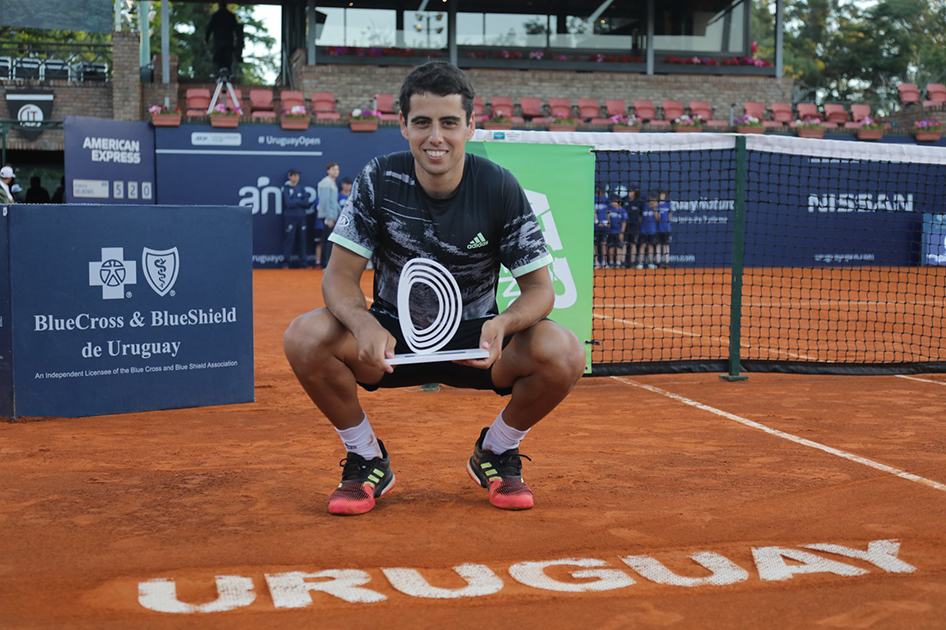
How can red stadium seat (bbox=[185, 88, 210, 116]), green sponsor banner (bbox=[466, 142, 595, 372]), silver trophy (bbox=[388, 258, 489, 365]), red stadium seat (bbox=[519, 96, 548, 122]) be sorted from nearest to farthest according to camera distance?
1. silver trophy (bbox=[388, 258, 489, 365])
2. green sponsor banner (bbox=[466, 142, 595, 372])
3. red stadium seat (bbox=[185, 88, 210, 116])
4. red stadium seat (bbox=[519, 96, 548, 122])

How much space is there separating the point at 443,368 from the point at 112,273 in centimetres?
288

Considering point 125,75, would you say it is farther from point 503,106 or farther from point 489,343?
point 489,343

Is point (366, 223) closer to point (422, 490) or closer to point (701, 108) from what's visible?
point (422, 490)

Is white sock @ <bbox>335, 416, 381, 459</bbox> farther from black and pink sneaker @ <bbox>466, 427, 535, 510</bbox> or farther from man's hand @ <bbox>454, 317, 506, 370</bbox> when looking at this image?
man's hand @ <bbox>454, 317, 506, 370</bbox>

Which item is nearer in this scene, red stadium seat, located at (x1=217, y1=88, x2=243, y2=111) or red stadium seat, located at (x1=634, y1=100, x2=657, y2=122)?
red stadium seat, located at (x1=217, y1=88, x2=243, y2=111)

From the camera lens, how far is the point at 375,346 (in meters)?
3.46

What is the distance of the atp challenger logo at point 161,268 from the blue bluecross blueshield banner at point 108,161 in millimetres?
12575

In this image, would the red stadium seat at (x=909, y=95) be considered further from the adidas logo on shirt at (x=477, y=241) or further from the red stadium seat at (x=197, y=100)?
the adidas logo on shirt at (x=477, y=241)

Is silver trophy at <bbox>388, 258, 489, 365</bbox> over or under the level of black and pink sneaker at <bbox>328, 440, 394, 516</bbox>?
over

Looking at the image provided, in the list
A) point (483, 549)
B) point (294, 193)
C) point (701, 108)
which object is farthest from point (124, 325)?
point (701, 108)

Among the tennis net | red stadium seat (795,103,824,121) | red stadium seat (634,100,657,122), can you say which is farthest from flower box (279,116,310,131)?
red stadium seat (795,103,824,121)

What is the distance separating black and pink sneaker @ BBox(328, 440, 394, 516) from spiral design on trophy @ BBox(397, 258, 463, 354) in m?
0.62

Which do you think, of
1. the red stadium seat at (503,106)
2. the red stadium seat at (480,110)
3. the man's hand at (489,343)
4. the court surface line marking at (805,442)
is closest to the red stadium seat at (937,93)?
the red stadium seat at (503,106)

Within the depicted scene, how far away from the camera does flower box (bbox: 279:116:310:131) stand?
19812 millimetres
